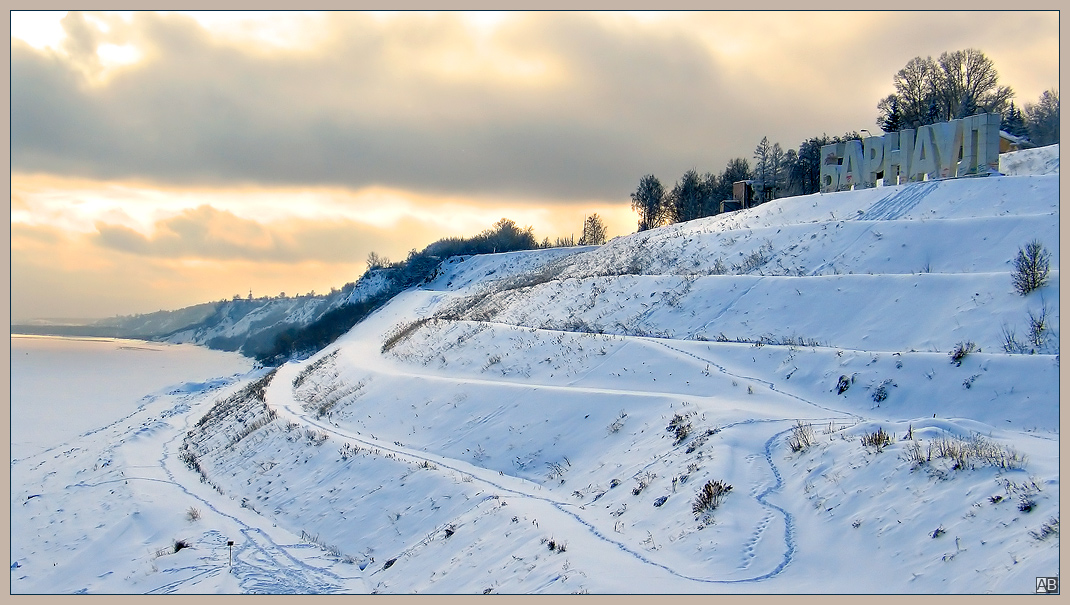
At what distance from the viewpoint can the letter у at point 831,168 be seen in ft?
145

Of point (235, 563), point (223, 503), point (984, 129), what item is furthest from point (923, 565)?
point (984, 129)

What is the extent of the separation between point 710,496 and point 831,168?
1502 inches

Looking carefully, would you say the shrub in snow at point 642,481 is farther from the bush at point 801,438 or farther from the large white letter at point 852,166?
the large white letter at point 852,166

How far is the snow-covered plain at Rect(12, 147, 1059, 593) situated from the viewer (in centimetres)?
988

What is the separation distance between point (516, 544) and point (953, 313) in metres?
15.7

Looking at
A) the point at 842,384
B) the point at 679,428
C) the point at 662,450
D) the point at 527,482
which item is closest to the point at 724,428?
the point at 679,428

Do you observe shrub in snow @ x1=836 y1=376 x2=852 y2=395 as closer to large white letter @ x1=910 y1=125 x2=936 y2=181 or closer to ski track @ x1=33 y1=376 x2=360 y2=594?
ski track @ x1=33 y1=376 x2=360 y2=594

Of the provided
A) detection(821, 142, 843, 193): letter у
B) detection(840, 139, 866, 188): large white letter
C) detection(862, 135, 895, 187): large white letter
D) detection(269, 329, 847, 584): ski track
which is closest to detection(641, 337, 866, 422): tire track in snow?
detection(269, 329, 847, 584): ski track

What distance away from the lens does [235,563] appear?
578 inches

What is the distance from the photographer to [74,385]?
2109 inches

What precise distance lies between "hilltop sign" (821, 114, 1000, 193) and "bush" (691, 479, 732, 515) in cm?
3174

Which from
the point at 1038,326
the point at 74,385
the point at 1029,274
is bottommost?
the point at 74,385

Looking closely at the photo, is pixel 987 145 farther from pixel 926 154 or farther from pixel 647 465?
pixel 647 465

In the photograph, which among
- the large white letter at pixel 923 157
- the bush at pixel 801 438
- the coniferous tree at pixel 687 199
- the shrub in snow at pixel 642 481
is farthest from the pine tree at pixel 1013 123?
the shrub in snow at pixel 642 481
